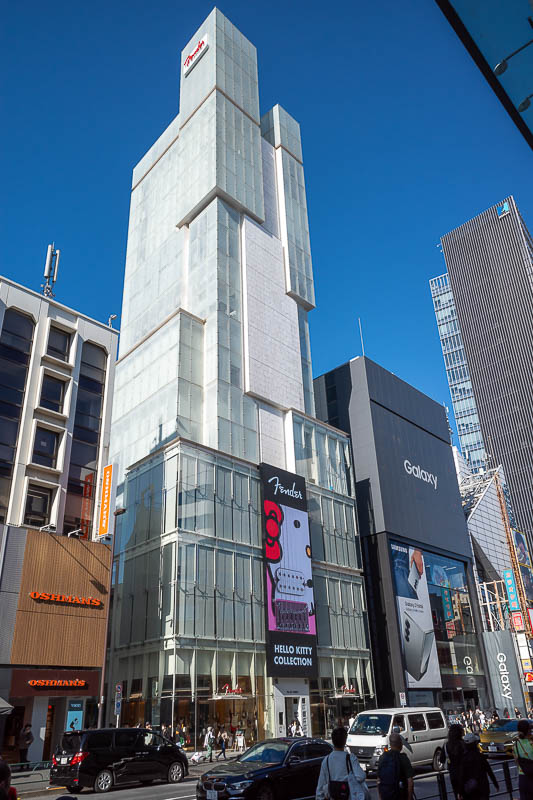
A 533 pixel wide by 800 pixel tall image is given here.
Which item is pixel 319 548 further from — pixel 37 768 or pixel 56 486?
pixel 37 768

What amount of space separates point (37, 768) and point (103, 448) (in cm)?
1638

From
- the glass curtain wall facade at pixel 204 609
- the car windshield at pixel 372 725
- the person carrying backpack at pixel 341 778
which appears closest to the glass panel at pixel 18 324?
the glass curtain wall facade at pixel 204 609

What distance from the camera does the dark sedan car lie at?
44.2ft

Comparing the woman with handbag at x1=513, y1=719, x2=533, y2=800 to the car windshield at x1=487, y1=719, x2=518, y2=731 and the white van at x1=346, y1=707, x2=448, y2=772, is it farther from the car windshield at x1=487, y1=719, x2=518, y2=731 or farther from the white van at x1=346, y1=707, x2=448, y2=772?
the car windshield at x1=487, y1=719, x2=518, y2=731

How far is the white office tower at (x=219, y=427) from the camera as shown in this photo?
3906 centimetres

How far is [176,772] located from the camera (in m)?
22.2

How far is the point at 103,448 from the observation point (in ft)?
118

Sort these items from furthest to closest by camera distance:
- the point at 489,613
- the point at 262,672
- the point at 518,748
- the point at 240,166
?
the point at 489,613 → the point at 240,166 → the point at 262,672 → the point at 518,748

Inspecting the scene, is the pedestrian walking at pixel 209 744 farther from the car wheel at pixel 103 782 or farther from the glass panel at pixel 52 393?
the glass panel at pixel 52 393

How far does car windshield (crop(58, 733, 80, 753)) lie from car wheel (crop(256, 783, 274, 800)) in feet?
27.7

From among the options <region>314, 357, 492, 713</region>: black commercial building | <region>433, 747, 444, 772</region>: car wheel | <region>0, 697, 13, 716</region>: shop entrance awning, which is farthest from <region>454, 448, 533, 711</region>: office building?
<region>0, 697, 13, 716</region>: shop entrance awning

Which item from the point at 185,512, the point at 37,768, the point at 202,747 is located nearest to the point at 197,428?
the point at 185,512

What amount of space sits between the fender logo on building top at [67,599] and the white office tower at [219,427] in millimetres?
7343

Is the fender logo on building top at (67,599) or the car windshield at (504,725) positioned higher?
the fender logo on building top at (67,599)
